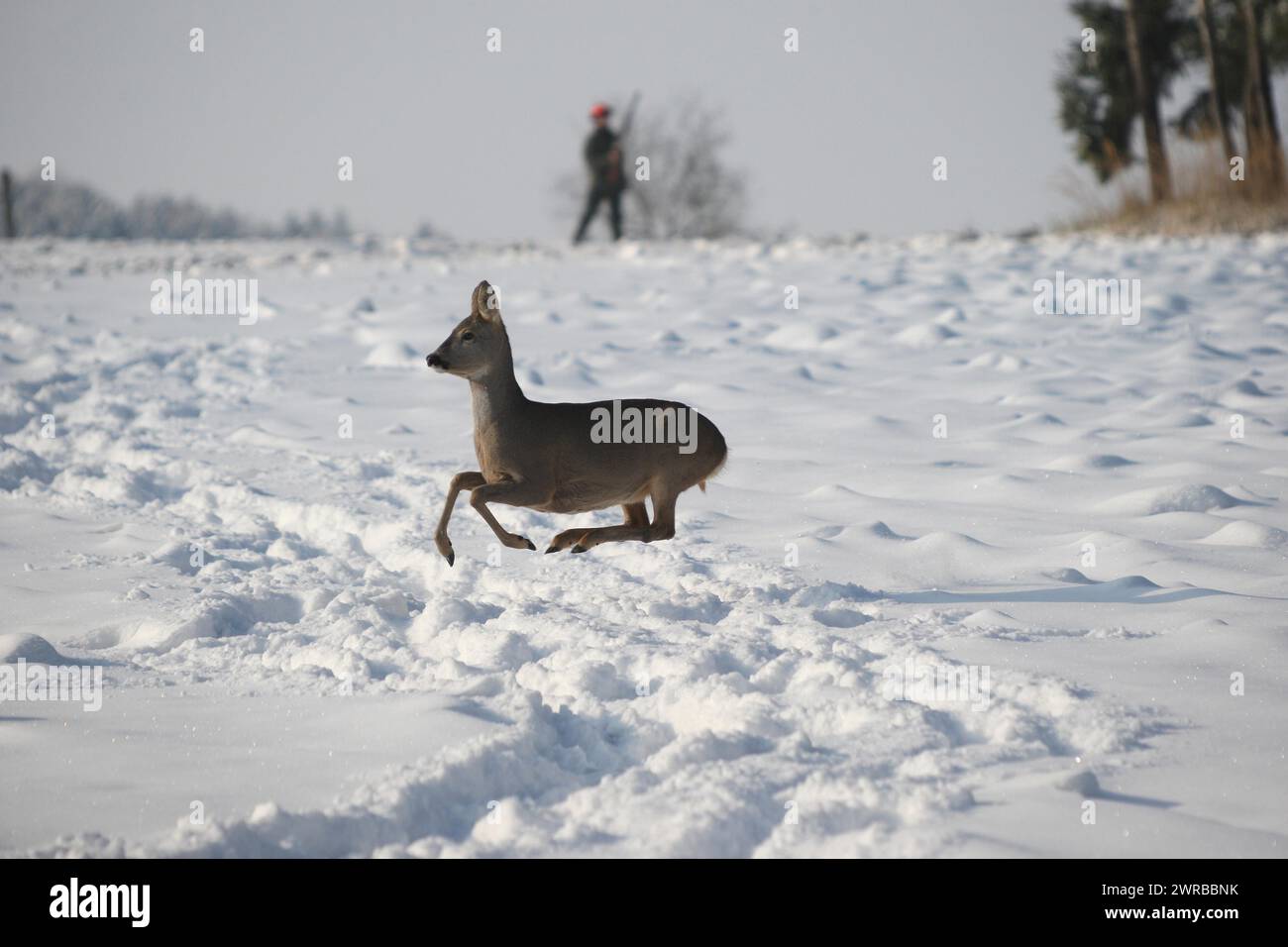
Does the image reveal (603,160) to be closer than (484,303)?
No

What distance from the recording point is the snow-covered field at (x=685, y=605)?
11.4 feet

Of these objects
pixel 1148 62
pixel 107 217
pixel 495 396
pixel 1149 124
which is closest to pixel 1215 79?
pixel 1149 124

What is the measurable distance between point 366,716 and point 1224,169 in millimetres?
17995

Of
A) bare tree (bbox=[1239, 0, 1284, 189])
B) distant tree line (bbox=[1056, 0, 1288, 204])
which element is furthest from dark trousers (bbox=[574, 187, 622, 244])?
distant tree line (bbox=[1056, 0, 1288, 204])

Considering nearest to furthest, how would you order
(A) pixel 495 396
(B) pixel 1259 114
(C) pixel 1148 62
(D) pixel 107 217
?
(A) pixel 495 396
(B) pixel 1259 114
(C) pixel 1148 62
(D) pixel 107 217

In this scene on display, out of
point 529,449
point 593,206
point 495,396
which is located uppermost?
point 593,206

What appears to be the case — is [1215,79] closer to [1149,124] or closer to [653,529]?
[1149,124]

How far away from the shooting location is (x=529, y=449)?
507cm

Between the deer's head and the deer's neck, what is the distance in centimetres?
2

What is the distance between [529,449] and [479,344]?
44 centimetres

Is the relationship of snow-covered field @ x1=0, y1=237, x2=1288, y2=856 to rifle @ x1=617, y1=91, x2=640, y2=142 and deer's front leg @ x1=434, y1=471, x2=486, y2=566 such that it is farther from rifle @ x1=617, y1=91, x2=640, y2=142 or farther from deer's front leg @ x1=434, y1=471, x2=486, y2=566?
rifle @ x1=617, y1=91, x2=640, y2=142

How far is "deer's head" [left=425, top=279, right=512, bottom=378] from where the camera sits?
16.3ft

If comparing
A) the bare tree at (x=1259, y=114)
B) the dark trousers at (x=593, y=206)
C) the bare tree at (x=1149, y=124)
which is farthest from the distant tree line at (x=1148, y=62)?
the dark trousers at (x=593, y=206)

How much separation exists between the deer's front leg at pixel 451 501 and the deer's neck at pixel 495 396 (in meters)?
0.19
